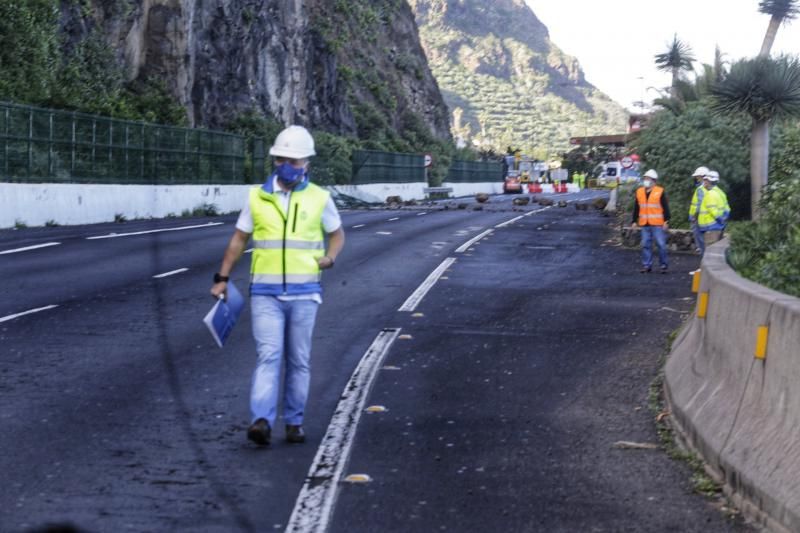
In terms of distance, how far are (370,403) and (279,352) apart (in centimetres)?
172

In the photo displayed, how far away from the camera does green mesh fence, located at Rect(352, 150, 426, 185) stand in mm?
72188

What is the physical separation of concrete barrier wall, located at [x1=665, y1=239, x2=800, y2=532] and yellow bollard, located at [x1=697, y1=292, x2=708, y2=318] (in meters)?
0.13

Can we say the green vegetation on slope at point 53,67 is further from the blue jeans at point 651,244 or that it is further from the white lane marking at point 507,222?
the blue jeans at point 651,244

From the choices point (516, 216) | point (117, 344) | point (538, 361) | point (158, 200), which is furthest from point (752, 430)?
point (516, 216)

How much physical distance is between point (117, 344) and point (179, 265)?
9073mm

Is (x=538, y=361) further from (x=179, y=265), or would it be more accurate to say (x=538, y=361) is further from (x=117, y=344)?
(x=179, y=265)

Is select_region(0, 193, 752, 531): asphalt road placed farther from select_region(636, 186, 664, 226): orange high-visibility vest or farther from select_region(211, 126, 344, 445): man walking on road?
select_region(636, 186, 664, 226): orange high-visibility vest

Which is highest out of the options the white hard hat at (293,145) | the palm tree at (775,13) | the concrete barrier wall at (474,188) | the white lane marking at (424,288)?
the palm tree at (775,13)

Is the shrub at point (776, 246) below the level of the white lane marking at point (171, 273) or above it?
above

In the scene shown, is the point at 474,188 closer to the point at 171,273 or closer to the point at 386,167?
the point at 386,167

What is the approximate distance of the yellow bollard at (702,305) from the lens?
405 inches

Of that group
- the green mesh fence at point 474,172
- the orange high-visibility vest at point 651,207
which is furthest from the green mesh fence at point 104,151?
the green mesh fence at point 474,172

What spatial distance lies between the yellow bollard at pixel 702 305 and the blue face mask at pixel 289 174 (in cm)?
329

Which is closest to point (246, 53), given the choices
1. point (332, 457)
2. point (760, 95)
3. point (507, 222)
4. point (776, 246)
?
point (507, 222)
